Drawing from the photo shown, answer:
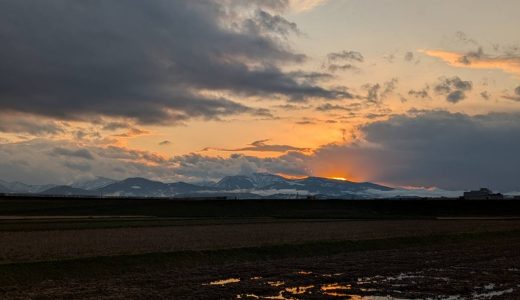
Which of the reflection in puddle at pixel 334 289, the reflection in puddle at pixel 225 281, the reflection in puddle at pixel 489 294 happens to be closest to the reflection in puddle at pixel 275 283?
the reflection in puddle at pixel 225 281

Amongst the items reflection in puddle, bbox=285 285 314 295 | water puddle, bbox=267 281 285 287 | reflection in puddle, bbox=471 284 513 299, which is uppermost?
reflection in puddle, bbox=471 284 513 299

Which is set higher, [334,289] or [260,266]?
[260,266]

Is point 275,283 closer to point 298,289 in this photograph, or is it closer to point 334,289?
point 298,289

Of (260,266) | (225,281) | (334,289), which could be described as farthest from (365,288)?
(260,266)

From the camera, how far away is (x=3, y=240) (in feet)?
136

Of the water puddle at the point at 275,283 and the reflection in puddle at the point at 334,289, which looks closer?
the reflection in puddle at the point at 334,289

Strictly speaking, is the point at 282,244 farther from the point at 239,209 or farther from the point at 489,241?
the point at 239,209

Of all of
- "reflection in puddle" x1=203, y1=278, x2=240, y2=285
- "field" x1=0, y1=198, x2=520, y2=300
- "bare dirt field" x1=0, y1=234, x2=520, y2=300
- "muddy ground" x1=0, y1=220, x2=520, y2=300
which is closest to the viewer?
"bare dirt field" x1=0, y1=234, x2=520, y2=300

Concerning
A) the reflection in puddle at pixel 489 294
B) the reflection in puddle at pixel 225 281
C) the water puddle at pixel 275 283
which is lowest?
the reflection in puddle at pixel 225 281

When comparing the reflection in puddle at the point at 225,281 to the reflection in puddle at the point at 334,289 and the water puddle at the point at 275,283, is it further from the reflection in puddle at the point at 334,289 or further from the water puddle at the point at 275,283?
the reflection in puddle at the point at 334,289

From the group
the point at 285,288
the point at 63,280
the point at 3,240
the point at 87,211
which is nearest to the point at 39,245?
the point at 3,240

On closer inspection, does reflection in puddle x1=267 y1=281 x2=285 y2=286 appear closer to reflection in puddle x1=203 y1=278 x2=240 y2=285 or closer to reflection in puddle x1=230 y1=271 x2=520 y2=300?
reflection in puddle x1=230 y1=271 x2=520 y2=300

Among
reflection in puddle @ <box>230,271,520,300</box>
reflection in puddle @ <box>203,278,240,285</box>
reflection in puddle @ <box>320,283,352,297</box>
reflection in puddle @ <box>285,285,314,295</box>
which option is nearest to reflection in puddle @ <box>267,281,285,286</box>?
reflection in puddle @ <box>230,271,520,300</box>

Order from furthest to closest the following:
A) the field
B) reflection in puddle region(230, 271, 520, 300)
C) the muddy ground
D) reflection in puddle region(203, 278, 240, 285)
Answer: reflection in puddle region(203, 278, 240, 285), the field, the muddy ground, reflection in puddle region(230, 271, 520, 300)
